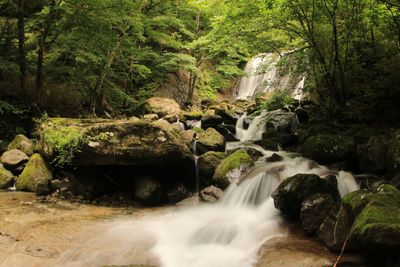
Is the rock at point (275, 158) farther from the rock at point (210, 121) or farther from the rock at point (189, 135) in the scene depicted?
the rock at point (210, 121)

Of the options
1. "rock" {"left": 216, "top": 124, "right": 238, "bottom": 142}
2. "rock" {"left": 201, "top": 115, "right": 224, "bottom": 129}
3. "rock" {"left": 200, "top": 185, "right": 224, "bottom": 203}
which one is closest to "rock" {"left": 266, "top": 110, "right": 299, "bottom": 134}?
"rock" {"left": 216, "top": 124, "right": 238, "bottom": 142}

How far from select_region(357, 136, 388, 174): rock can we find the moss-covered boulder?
267 cm

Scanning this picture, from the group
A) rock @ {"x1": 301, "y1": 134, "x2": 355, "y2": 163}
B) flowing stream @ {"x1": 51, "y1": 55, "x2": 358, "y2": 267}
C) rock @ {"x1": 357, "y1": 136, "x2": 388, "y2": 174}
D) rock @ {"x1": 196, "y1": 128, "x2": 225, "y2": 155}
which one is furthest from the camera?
rock @ {"x1": 196, "y1": 128, "x2": 225, "y2": 155}

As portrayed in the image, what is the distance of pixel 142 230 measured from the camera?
21.7 ft

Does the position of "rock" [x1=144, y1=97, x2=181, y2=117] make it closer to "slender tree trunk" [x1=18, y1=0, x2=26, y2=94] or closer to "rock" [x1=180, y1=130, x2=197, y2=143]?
"rock" [x1=180, y1=130, x2=197, y2=143]

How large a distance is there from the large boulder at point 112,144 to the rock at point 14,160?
1.07 metres

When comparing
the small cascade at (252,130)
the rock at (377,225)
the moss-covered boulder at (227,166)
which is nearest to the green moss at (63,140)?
the moss-covered boulder at (227,166)

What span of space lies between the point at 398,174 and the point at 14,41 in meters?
12.1

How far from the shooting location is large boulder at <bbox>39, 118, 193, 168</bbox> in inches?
325

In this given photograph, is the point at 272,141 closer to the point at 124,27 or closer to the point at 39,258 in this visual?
the point at 124,27

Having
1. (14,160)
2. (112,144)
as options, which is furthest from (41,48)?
(112,144)

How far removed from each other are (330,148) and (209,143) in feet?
11.4

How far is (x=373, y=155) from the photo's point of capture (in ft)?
27.0

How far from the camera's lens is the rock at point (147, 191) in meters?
8.62
